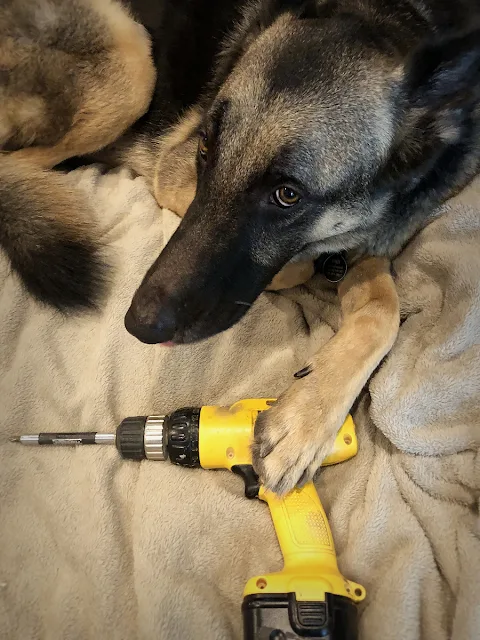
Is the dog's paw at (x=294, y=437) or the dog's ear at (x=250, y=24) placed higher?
the dog's ear at (x=250, y=24)

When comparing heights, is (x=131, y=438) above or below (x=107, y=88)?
below

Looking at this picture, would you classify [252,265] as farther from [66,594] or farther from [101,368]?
[66,594]

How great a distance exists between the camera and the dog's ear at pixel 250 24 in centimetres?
114

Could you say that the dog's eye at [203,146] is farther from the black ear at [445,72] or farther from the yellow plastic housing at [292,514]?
the yellow plastic housing at [292,514]

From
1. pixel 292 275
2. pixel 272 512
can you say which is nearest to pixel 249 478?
pixel 272 512

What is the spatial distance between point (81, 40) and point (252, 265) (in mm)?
880

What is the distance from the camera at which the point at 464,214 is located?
3.89ft

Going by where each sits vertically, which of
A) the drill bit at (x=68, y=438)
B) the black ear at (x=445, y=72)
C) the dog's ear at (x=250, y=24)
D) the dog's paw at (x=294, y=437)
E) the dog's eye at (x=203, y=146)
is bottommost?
the drill bit at (x=68, y=438)

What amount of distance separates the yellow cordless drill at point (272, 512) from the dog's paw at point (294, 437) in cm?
3

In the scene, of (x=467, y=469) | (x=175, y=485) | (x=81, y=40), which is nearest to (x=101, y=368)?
(x=175, y=485)

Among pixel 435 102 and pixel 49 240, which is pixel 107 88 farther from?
pixel 435 102

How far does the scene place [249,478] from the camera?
1060 millimetres

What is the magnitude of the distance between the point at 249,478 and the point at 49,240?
0.72 meters

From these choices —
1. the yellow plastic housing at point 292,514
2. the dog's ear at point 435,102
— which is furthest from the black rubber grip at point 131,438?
the dog's ear at point 435,102
